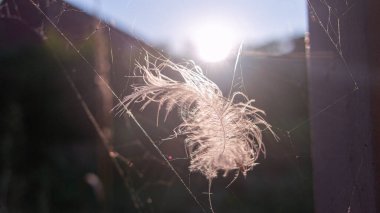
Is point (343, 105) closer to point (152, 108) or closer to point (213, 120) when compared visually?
point (213, 120)

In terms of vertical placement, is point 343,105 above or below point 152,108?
above

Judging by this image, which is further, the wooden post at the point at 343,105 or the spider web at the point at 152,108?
the spider web at the point at 152,108

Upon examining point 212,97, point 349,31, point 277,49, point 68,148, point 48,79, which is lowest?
point 68,148

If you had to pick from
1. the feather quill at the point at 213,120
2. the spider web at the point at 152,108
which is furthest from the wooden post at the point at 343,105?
the feather quill at the point at 213,120

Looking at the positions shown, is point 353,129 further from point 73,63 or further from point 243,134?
point 73,63

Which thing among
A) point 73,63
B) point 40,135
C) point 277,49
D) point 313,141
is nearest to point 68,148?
point 40,135

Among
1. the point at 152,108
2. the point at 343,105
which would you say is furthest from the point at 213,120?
the point at 152,108

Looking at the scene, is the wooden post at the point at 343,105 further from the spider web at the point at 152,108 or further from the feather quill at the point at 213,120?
the feather quill at the point at 213,120

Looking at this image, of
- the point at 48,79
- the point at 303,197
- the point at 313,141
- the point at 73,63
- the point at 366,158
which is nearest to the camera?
the point at 366,158
